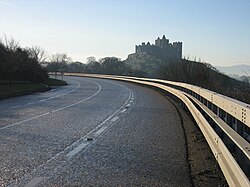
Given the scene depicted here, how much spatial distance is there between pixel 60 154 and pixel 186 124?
237 inches

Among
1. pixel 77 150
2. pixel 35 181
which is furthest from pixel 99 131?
pixel 35 181

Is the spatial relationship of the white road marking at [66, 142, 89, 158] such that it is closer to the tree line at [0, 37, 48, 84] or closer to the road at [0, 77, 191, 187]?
the road at [0, 77, 191, 187]

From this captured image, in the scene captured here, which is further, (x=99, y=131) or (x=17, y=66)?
(x=17, y=66)

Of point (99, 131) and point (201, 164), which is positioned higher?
point (201, 164)

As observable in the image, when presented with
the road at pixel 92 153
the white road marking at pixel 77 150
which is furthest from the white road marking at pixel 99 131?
the white road marking at pixel 77 150

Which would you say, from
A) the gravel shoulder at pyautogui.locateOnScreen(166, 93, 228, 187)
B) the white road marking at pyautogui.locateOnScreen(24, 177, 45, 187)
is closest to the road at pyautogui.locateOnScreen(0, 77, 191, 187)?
the white road marking at pyautogui.locateOnScreen(24, 177, 45, 187)

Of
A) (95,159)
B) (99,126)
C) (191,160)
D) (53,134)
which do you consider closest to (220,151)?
(191,160)

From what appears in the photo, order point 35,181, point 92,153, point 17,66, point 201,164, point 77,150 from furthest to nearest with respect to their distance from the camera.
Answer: point 17,66, point 77,150, point 92,153, point 201,164, point 35,181

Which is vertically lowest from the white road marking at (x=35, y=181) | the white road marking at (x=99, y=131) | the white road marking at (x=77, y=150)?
the white road marking at (x=99, y=131)

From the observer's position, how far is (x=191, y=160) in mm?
7340

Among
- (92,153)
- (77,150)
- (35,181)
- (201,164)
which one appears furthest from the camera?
(77,150)

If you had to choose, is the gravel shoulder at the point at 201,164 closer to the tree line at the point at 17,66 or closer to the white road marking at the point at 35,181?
the white road marking at the point at 35,181

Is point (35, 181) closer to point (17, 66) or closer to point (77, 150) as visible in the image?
point (77, 150)

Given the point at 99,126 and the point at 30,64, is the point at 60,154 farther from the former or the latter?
the point at 30,64
